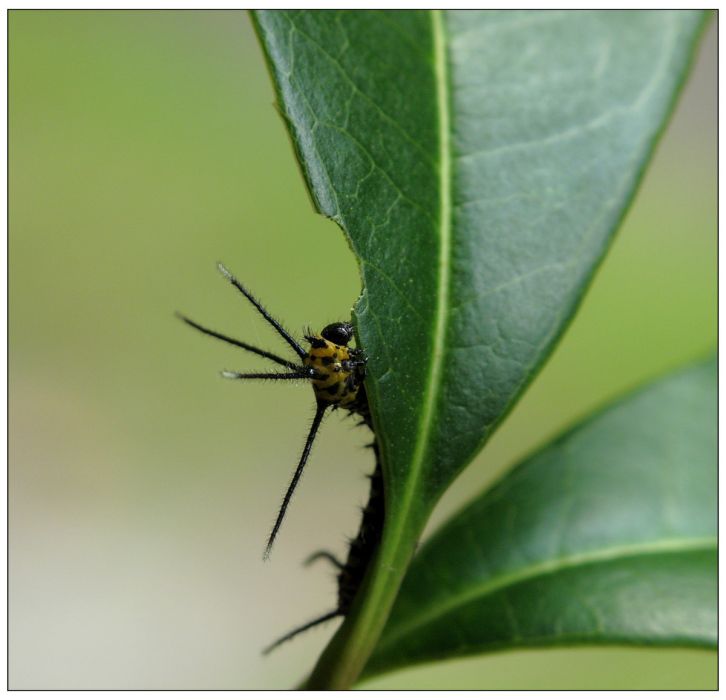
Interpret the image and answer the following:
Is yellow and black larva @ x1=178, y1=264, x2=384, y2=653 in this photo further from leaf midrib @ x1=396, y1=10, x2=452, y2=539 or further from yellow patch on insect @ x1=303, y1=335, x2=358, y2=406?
leaf midrib @ x1=396, y1=10, x2=452, y2=539

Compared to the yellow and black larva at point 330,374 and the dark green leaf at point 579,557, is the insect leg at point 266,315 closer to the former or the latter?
the yellow and black larva at point 330,374

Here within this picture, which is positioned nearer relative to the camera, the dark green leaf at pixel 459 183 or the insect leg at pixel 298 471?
the dark green leaf at pixel 459 183

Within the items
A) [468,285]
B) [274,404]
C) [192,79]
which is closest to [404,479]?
[468,285]

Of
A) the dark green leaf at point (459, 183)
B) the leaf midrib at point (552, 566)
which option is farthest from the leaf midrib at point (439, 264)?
the leaf midrib at point (552, 566)

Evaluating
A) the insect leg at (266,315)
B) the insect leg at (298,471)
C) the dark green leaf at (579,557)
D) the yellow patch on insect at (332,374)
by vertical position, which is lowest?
the dark green leaf at (579,557)

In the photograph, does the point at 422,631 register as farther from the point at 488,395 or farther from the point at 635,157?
the point at 635,157

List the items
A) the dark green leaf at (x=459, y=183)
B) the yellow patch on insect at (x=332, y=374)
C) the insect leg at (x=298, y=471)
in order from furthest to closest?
the yellow patch on insect at (x=332, y=374)
the insect leg at (x=298, y=471)
the dark green leaf at (x=459, y=183)

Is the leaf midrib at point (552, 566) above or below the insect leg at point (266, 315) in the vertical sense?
below
